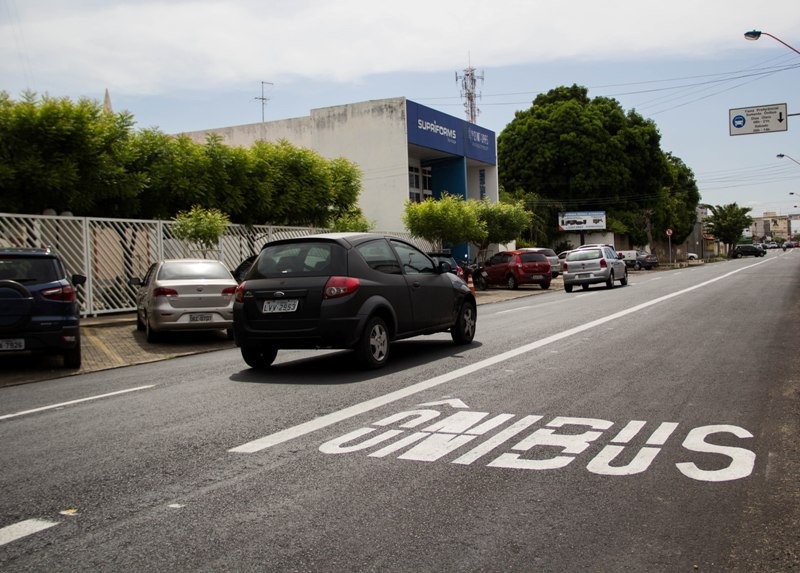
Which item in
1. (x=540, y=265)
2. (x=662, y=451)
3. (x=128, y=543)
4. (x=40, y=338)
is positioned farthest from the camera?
(x=540, y=265)

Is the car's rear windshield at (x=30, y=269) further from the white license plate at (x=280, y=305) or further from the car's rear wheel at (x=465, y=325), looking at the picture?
the car's rear wheel at (x=465, y=325)

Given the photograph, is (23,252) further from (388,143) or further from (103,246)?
(388,143)

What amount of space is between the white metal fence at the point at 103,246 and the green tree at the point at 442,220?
11.3m

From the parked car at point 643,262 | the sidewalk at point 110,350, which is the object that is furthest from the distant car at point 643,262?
the sidewalk at point 110,350

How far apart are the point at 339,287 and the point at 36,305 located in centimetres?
436

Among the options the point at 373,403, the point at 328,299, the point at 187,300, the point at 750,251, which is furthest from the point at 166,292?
the point at 750,251

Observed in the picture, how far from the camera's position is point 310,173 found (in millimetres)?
26891

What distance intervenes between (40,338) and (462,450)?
7.22 meters

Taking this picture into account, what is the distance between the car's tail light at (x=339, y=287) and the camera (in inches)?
341

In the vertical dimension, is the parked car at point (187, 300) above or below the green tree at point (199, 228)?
below

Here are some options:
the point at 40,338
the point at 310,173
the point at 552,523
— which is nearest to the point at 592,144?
the point at 310,173

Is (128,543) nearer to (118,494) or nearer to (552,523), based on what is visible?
(118,494)

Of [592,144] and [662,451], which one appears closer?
[662,451]

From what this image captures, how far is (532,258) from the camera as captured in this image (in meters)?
32.7
